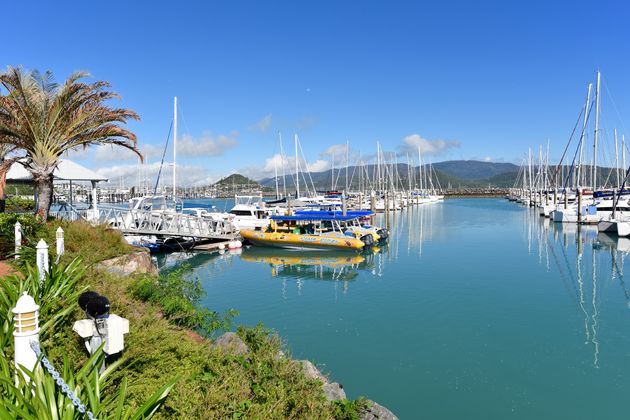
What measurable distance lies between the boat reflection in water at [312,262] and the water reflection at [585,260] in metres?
10.5

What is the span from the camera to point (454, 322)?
14.3 metres

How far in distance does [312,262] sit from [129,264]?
14.2 metres

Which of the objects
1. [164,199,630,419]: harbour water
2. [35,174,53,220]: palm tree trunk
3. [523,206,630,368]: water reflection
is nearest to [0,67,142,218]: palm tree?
[35,174,53,220]: palm tree trunk

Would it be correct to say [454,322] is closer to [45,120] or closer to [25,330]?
[25,330]

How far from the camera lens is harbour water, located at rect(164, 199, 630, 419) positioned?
9.46 m

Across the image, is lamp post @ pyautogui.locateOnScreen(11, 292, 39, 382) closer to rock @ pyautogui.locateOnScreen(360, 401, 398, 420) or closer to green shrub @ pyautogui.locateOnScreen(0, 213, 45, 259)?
rock @ pyautogui.locateOnScreen(360, 401, 398, 420)

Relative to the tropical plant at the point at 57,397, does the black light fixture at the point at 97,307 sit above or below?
above

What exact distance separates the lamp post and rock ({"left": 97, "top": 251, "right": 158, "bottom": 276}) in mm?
8498

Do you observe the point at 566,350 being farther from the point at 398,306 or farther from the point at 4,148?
the point at 4,148

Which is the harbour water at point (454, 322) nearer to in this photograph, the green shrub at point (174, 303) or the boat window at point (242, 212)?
the green shrub at point (174, 303)

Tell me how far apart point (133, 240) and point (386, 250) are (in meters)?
18.9

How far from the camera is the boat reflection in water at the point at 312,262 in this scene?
23.6 m

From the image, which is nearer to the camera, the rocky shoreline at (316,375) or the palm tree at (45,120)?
the rocky shoreline at (316,375)

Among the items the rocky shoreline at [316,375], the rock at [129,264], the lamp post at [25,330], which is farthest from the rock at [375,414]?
the rock at [129,264]
